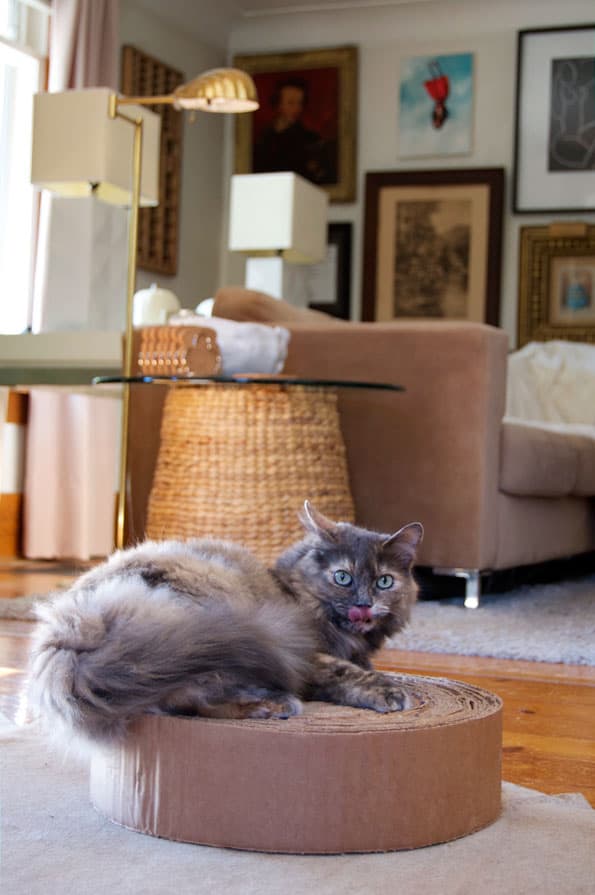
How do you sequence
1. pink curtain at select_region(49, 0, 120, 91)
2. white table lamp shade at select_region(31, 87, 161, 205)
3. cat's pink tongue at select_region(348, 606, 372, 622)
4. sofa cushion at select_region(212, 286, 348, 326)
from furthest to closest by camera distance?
pink curtain at select_region(49, 0, 120, 91) < white table lamp shade at select_region(31, 87, 161, 205) < sofa cushion at select_region(212, 286, 348, 326) < cat's pink tongue at select_region(348, 606, 372, 622)

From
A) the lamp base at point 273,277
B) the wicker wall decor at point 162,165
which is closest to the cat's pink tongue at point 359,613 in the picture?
the lamp base at point 273,277

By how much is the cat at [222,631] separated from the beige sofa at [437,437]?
1551 millimetres

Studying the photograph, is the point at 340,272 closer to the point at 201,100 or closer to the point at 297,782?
the point at 201,100

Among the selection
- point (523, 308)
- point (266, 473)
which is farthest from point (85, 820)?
point (523, 308)

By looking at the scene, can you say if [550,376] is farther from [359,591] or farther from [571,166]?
[359,591]

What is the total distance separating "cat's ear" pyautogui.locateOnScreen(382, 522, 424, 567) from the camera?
4.92 feet

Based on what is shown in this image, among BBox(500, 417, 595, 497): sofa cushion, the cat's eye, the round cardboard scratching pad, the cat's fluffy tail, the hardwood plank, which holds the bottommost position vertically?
the hardwood plank

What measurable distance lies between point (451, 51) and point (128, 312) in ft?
10.9

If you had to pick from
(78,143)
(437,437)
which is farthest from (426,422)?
(78,143)

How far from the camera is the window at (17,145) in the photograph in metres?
4.68

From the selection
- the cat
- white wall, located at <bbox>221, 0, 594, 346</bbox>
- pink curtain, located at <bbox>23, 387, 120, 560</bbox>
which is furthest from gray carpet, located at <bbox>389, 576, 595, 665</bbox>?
white wall, located at <bbox>221, 0, 594, 346</bbox>

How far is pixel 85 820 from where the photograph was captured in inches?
49.6

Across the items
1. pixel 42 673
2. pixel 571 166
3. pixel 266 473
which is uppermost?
pixel 571 166

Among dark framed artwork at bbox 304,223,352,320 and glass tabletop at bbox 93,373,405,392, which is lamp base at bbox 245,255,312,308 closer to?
dark framed artwork at bbox 304,223,352,320
